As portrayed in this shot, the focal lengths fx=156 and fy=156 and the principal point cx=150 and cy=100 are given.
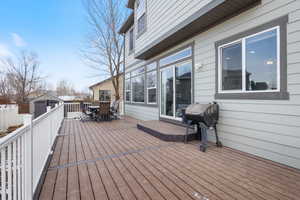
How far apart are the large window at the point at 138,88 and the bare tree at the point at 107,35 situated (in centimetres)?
221

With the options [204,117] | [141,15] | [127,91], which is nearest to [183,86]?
[204,117]

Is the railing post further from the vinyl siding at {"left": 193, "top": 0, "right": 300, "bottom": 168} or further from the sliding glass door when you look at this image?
the sliding glass door

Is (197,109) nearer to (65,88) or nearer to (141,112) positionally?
(141,112)

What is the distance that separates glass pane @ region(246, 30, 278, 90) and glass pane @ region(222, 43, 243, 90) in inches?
7.1

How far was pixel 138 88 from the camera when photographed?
8.53 meters

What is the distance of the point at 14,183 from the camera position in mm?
1332

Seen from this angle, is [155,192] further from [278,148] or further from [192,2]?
[192,2]

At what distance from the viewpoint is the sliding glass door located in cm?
492

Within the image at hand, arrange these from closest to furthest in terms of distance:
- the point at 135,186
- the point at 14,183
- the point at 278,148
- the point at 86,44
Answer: the point at 14,183, the point at 135,186, the point at 278,148, the point at 86,44

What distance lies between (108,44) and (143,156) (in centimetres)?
1017

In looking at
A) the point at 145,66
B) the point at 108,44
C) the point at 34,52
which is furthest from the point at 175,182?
the point at 34,52

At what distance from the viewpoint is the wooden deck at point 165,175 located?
1.89 meters

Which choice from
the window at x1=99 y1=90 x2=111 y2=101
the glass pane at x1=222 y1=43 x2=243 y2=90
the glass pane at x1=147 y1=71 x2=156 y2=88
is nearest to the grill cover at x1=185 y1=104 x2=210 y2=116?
the glass pane at x1=222 y1=43 x2=243 y2=90

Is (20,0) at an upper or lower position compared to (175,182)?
upper
